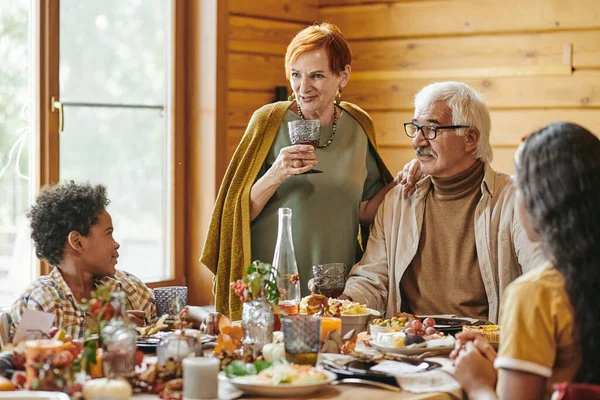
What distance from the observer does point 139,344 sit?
2262mm

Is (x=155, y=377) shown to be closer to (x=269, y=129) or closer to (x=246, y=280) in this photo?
(x=246, y=280)

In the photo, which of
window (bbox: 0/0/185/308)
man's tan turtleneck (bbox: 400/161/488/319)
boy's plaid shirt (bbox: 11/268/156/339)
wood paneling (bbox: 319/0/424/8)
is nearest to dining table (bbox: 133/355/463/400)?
boy's plaid shirt (bbox: 11/268/156/339)

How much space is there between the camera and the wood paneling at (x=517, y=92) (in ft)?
14.6

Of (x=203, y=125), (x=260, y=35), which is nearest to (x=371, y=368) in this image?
(x=203, y=125)

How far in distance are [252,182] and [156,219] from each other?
162 cm

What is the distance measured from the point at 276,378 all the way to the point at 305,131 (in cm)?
118

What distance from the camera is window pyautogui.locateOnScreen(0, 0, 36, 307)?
3.97 m

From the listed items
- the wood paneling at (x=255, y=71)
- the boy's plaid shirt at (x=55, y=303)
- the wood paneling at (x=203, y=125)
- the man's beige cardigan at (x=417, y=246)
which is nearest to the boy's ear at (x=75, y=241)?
the boy's plaid shirt at (x=55, y=303)

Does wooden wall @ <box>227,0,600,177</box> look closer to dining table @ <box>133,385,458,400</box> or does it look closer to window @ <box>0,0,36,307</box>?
window @ <box>0,0,36,307</box>

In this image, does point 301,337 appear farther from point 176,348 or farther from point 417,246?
point 417,246

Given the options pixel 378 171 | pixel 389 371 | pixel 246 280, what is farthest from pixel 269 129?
pixel 389 371

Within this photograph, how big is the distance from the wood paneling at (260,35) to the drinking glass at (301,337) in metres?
2.88

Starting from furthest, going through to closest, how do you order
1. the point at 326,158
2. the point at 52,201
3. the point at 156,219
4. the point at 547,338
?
1. the point at 156,219
2. the point at 326,158
3. the point at 52,201
4. the point at 547,338

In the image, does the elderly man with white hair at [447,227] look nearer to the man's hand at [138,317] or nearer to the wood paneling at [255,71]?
the man's hand at [138,317]
